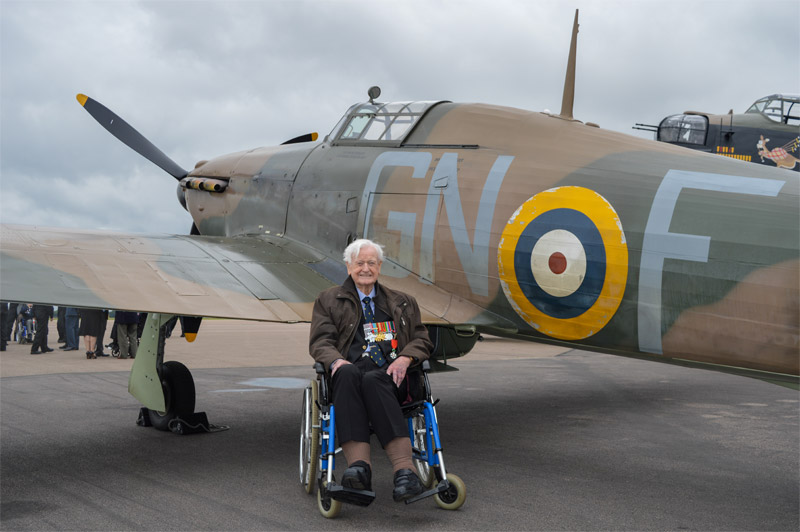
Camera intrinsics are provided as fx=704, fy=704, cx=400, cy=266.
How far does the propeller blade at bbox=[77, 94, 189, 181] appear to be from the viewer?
929cm

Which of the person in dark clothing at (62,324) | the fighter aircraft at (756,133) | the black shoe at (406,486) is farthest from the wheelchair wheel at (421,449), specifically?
the fighter aircraft at (756,133)

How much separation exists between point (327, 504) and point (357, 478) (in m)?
0.39

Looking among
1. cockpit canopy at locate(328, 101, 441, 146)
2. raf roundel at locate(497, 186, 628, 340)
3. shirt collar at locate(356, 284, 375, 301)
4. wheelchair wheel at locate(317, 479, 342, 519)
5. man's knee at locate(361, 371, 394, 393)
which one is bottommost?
wheelchair wheel at locate(317, 479, 342, 519)

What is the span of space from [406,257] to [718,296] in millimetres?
2433

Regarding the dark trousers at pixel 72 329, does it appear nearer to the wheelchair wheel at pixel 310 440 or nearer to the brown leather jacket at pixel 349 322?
the wheelchair wheel at pixel 310 440

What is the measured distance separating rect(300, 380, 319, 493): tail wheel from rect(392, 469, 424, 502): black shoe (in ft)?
2.36

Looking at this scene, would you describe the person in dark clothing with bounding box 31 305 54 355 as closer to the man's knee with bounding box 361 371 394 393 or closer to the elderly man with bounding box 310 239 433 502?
the elderly man with bounding box 310 239 433 502

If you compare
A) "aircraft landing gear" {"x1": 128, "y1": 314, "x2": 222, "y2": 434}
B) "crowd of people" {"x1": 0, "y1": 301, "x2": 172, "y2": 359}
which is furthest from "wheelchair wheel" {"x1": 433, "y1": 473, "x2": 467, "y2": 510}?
"crowd of people" {"x1": 0, "y1": 301, "x2": 172, "y2": 359}

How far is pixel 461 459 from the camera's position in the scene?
18.4ft

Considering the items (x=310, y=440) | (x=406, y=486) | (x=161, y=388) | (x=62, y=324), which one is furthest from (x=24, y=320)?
(x=406, y=486)

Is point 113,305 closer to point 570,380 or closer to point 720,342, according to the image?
point 720,342

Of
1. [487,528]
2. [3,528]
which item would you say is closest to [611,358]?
[487,528]

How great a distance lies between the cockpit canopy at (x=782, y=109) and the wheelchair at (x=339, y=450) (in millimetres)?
19325

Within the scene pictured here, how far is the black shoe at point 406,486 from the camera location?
12.6ft
